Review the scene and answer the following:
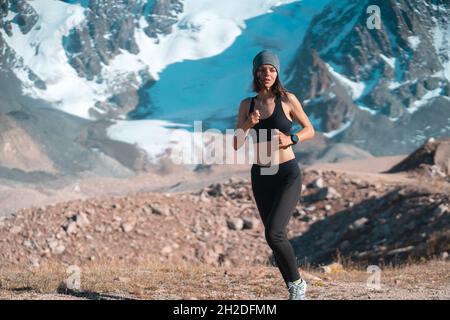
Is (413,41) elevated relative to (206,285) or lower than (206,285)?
lower

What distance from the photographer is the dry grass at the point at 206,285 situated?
6.58 metres

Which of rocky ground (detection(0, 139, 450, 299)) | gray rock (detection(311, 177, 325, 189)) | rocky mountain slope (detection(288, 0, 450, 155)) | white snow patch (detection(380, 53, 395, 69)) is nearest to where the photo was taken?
rocky ground (detection(0, 139, 450, 299))

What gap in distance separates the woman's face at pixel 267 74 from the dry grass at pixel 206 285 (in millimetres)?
1914

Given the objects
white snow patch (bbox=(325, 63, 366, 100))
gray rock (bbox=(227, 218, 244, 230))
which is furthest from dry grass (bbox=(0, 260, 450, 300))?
white snow patch (bbox=(325, 63, 366, 100))

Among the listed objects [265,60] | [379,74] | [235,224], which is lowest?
[379,74]

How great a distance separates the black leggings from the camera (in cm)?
562

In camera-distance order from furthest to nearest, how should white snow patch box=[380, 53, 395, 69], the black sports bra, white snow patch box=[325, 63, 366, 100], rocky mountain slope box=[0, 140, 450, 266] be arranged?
white snow patch box=[380, 53, 395, 69], white snow patch box=[325, 63, 366, 100], rocky mountain slope box=[0, 140, 450, 266], the black sports bra

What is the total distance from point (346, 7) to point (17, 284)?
142402 mm

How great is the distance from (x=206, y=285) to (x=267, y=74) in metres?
2.58

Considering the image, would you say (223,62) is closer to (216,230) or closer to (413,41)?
(413,41)

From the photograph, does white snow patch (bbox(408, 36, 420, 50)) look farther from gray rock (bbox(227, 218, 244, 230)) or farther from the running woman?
the running woman

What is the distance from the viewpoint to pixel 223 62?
6565 inches

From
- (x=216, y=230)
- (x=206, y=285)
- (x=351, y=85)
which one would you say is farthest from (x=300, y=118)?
(x=351, y=85)

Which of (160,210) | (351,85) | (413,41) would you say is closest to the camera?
(160,210)
